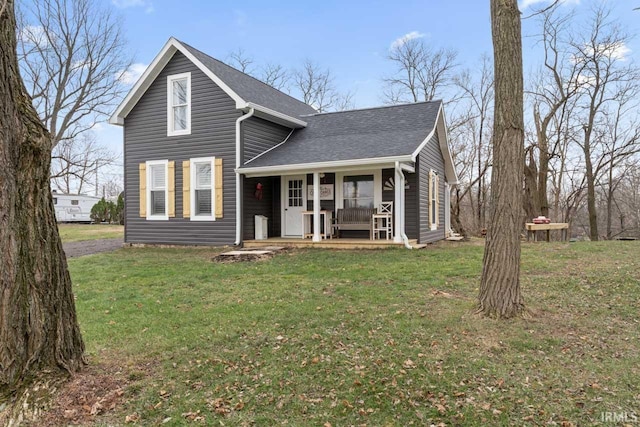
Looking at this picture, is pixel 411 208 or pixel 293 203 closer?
pixel 411 208

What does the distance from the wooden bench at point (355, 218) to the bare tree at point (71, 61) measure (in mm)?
17231

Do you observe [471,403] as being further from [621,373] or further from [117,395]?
[117,395]

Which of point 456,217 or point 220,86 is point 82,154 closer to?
point 220,86

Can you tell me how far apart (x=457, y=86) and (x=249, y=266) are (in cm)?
1791

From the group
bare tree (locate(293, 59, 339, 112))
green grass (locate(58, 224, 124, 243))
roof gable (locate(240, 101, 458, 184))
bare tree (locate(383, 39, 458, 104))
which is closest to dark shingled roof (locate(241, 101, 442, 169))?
roof gable (locate(240, 101, 458, 184))

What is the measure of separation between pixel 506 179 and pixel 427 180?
307 inches

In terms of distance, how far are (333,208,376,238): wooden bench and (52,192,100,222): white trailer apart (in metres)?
27.4

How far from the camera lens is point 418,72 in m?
23.2

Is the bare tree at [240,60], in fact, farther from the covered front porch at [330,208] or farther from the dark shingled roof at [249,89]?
the covered front porch at [330,208]

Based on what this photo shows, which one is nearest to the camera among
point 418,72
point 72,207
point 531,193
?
point 531,193

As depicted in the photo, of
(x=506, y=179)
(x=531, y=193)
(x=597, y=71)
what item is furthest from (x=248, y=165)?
(x=597, y=71)

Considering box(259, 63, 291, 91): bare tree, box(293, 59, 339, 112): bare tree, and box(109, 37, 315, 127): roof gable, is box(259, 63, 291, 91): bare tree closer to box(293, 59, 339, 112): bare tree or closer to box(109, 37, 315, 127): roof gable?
box(293, 59, 339, 112): bare tree

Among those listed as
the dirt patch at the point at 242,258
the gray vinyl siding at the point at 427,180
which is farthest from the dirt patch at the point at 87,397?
the gray vinyl siding at the point at 427,180

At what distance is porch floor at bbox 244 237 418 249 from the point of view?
9953 mm
